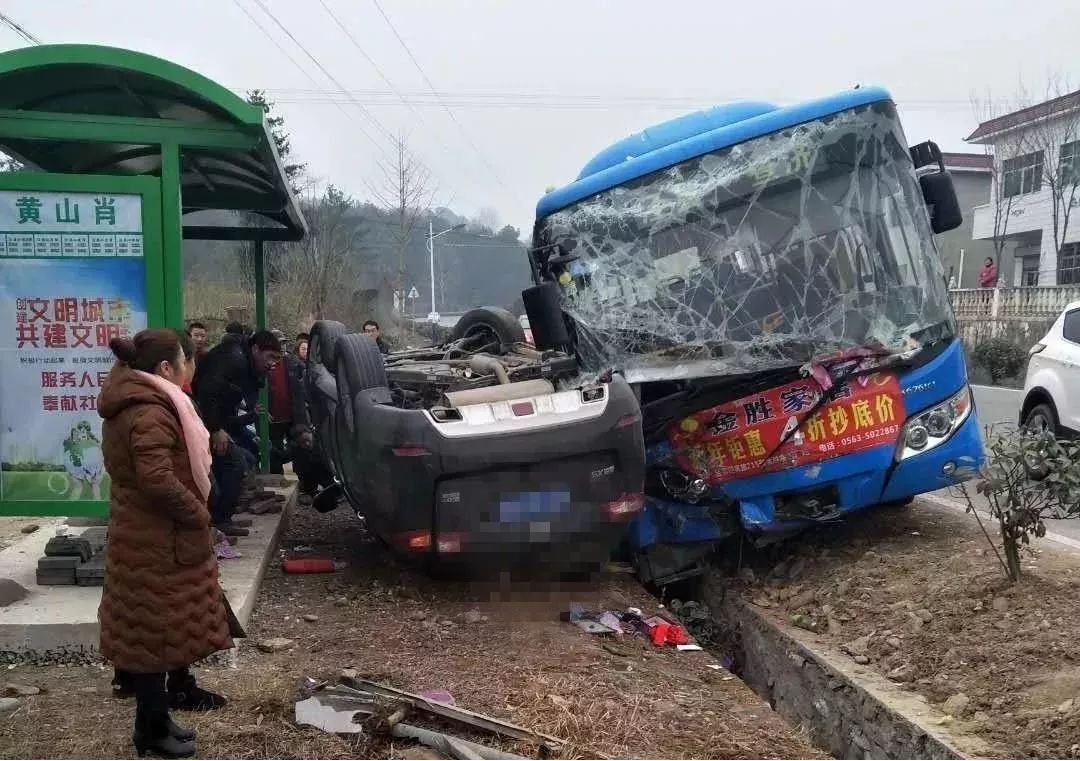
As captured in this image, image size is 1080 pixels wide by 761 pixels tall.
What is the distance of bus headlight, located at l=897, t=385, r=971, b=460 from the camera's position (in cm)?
574

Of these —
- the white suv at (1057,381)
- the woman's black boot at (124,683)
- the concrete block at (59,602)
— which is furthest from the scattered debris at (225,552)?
the white suv at (1057,381)

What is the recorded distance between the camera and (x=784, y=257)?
234 inches

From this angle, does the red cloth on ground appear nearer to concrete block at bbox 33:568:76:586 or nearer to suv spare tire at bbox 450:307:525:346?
suv spare tire at bbox 450:307:525:346

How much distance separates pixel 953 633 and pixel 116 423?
4171 mm

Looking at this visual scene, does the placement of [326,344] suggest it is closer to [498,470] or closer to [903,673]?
[498,470]

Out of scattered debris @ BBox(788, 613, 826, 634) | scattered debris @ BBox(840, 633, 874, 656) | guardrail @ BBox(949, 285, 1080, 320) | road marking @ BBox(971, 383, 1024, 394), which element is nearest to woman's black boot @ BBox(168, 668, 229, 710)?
scattered debris @ BBox(840, 633, 874, 656)

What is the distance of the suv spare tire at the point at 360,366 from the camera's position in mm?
5613

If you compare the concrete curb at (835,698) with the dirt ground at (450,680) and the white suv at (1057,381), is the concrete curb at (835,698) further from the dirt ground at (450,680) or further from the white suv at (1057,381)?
the white suv at (1057,381)

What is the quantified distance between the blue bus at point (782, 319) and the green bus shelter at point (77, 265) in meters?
2.24

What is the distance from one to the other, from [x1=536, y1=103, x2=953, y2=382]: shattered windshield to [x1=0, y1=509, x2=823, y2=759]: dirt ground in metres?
1.77

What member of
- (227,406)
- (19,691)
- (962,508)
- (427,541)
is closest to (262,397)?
(227,406)

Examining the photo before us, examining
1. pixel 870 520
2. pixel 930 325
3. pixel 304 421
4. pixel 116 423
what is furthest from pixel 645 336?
pixel 304 421

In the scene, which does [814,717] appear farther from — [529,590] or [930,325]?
[930,325]

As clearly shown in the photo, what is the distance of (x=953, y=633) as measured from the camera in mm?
4855
